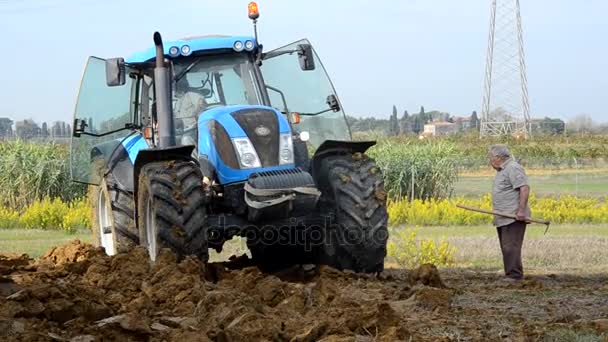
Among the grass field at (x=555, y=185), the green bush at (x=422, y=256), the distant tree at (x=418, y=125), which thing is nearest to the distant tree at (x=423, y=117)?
the distant tree at (x=418, y=125)

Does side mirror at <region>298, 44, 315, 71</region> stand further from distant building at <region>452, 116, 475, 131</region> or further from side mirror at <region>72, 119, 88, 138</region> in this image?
distant building at <region>452, 116, 475, 131</region>

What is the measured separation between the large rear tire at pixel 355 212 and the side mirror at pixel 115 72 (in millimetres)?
2103

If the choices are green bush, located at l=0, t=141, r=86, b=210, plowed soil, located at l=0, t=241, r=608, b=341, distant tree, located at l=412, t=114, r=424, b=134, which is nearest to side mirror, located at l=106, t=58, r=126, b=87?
plowed soil, located at l=0, t=241, r=608, b=341

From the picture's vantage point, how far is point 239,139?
900 cm

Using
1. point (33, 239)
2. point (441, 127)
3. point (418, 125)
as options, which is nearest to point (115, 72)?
point (33, 239)

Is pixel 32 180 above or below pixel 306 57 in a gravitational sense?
below

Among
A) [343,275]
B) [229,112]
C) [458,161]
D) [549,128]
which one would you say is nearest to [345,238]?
[343,275]

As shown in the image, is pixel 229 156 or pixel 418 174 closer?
pixel 229 156

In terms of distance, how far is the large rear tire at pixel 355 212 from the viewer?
9.01m

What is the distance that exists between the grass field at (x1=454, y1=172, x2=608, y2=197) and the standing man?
55.0ft

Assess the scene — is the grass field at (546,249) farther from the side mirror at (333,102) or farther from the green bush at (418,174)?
the green bush at (418,174)

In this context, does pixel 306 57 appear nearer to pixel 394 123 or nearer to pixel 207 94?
pixel 207 94

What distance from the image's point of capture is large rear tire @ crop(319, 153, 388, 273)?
29.6 ft

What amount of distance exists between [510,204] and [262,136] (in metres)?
2.86
